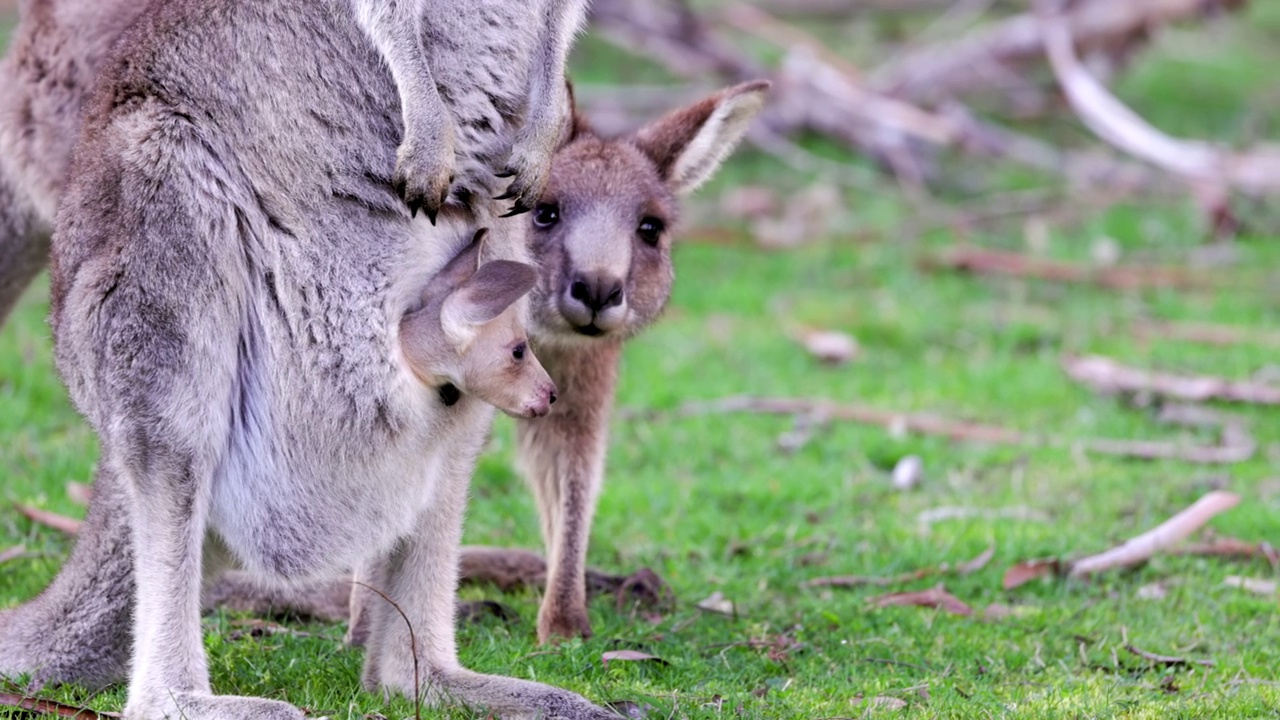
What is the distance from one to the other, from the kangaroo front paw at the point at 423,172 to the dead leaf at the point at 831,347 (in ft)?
13.8

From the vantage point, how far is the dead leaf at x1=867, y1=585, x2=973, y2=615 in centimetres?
445

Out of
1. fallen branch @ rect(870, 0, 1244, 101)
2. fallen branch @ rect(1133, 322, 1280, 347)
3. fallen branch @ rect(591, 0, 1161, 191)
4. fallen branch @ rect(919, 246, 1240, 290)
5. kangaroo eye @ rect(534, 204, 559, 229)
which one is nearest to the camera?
kangaroo eye @ rect(534, 204, 559, 229)

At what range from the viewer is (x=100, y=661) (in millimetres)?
3510

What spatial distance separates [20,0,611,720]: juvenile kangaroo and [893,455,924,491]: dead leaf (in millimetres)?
2574

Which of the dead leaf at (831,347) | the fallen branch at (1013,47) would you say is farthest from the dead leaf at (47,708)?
the fallen branch at (1013,47)

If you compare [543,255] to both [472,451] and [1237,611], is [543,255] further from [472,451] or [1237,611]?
[1237,611]

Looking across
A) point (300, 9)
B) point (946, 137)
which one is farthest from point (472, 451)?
point (946, 137)

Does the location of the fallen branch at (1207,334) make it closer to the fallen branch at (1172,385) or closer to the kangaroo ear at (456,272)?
the fallen branch at (1172,385)

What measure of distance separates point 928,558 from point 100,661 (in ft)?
8.03

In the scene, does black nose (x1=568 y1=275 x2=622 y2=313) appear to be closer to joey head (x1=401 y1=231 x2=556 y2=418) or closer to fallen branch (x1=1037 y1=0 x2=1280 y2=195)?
joey head (x1=401 y1=231 x2=556 y2=418)

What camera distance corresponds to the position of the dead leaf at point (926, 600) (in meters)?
4.45

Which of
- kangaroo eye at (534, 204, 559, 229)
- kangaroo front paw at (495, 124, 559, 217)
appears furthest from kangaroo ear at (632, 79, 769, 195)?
kangaroo front paw at (495, 124, 559, 217)

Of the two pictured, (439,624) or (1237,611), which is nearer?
(439,624)

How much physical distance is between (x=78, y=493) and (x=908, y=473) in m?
2.74
